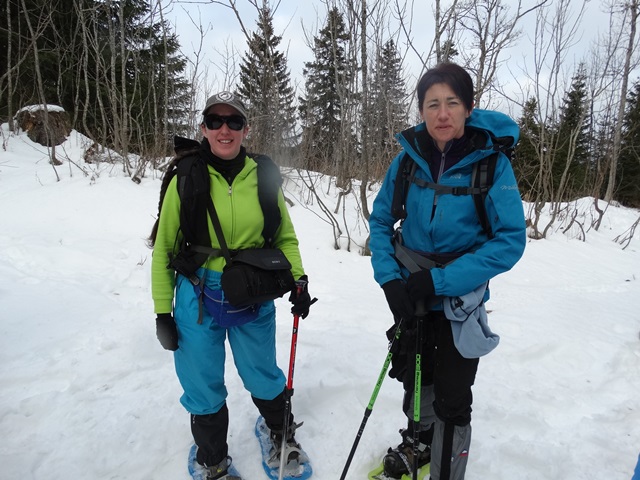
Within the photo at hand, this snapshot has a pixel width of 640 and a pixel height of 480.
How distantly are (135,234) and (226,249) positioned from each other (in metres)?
5.02

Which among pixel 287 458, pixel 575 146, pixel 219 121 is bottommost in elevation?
pixel 287 458

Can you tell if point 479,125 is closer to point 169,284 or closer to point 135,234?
point 169,284

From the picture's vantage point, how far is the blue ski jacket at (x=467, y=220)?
156 centimetres

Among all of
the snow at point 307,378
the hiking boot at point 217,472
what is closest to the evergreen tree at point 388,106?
the snow at point 307,378

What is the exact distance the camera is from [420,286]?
1643mm

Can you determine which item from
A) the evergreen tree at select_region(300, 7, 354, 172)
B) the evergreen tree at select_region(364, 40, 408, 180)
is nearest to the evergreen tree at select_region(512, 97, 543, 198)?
the evergreen tree at select_region(364, 40, 408, 180)

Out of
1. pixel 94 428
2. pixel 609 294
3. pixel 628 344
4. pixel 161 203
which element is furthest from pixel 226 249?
pixel 609 294

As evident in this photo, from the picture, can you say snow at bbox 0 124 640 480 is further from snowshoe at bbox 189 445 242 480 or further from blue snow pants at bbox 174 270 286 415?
blue snow pants at bbox 174 270 286 415

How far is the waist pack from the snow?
1168 mm

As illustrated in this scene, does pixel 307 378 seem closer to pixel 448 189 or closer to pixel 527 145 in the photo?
pixel 448 189

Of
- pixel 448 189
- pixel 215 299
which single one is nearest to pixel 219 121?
pixel 215 299

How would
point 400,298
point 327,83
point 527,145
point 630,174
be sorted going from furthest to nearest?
point 630,174 → point 527,145 → point 327,83 → point 400,298

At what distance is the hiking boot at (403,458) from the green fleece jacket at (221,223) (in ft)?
4.99

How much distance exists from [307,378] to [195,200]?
6.16 feet
